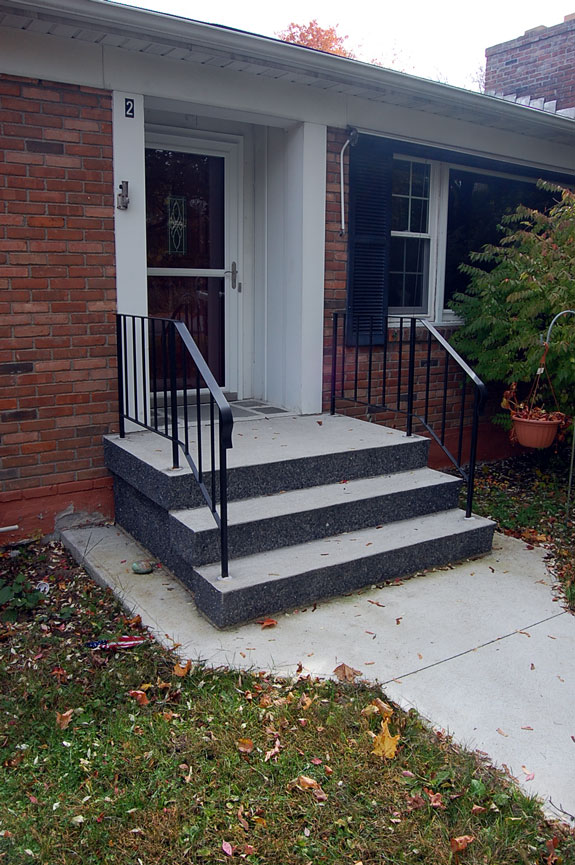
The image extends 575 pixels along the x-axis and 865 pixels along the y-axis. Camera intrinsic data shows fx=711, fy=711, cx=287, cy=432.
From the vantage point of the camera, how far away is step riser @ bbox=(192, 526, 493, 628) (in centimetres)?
320

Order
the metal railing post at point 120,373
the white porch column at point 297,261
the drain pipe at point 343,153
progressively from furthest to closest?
the drain pipe at point 343,153, the white porch column at point 297,261, the metal railing post at point 120,373

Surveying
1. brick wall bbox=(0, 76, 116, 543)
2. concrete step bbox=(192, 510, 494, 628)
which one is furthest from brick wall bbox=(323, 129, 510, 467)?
brick wall bbox=(0, 76, 116, 543)

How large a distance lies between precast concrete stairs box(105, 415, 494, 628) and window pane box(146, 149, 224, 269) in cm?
149

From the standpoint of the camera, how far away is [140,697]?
8.96 ft

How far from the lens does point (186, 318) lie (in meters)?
5.43

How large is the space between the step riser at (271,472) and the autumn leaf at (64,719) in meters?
1.17

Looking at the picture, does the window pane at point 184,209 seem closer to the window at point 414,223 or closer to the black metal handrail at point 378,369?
the window at point 414,223

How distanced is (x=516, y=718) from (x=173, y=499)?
6.05ft

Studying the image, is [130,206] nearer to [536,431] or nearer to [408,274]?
[408,274]

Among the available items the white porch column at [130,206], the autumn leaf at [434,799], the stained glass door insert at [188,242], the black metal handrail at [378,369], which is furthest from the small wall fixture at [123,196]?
the autumn leaf at [434,799]

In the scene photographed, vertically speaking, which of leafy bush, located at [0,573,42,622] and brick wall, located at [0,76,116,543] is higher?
brick wall, located at [0,76,116,543]

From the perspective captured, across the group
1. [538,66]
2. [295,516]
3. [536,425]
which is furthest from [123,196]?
[538,66]

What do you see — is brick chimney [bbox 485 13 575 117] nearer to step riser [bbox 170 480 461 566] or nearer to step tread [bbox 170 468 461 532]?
step tread [bbox 170 468 461 532]

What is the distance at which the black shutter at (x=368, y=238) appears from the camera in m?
5.39
